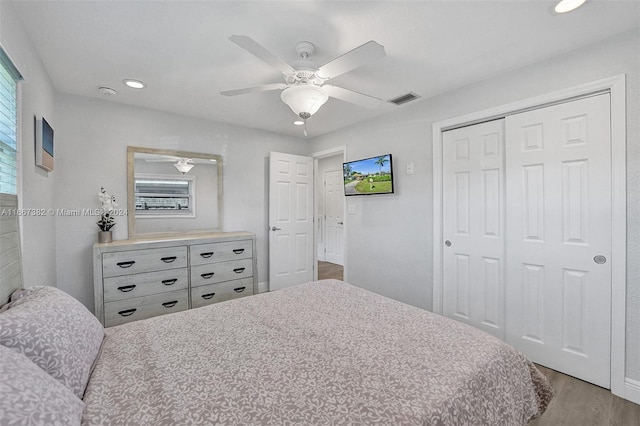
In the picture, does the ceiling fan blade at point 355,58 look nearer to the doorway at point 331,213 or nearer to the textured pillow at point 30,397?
the textured pillow at point 30,397

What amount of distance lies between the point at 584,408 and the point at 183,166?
4.17m

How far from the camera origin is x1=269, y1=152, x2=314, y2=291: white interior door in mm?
3984

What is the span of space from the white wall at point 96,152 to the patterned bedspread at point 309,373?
2.01 meters

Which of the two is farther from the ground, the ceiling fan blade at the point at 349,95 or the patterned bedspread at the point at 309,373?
the ceiling fan blade at the point at 349,95

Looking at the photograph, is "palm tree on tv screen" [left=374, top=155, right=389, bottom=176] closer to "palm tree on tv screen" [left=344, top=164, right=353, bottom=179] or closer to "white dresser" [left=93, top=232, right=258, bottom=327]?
"palm tree on tv screen" [left=344, top=164, right=353, bottom=179]

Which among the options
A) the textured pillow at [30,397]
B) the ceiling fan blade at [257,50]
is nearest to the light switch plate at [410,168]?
the ceiling fan blade at [257,50]

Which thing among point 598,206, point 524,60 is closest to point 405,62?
point 524,60

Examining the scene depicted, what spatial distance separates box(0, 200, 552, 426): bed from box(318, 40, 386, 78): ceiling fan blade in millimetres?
1438

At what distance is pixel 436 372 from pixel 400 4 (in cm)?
185

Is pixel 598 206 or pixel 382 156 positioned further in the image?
pixel 382 156

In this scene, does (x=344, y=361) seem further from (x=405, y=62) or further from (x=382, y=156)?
(x=382, y=156)

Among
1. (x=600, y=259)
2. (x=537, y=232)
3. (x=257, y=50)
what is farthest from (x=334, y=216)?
(x=257, y=50)

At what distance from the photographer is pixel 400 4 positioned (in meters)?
1.56

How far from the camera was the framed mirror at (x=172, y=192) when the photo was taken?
3.15 meters
